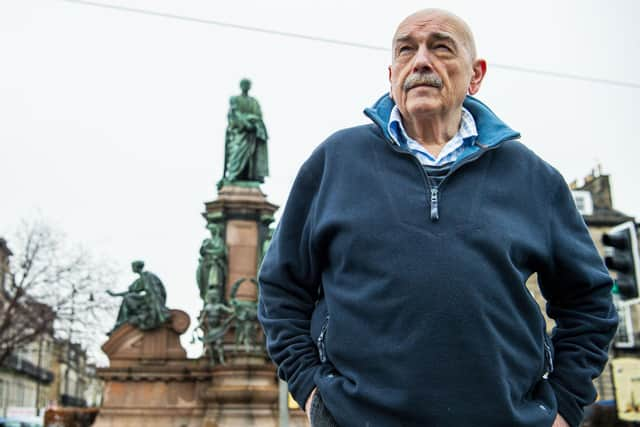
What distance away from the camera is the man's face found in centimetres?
240

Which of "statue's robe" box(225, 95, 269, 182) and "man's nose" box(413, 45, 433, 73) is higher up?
"statue's robe" box(225, 95, 269, 182)

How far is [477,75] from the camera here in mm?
2615

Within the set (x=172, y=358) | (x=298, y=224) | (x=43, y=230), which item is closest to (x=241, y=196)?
(x=172, y=358)

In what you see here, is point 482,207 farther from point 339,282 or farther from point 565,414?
point 565,414

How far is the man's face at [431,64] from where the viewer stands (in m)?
2.40

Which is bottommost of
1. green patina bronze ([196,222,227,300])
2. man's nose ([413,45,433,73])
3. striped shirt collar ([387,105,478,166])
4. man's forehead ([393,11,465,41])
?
striped shirt collar ([387,105,478,166])

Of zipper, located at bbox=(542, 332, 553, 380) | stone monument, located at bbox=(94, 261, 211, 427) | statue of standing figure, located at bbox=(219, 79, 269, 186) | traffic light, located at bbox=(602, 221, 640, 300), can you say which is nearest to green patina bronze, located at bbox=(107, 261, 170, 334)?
stone monument, located at bbox=(94, 261, 211, 427)

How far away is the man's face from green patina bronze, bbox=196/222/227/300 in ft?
61.4

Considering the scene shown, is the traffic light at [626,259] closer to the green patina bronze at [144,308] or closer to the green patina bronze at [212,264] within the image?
the green patina bronze at [212,264]

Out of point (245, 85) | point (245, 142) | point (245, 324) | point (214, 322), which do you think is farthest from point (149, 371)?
point (245, 85)

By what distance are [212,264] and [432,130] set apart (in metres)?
18.8

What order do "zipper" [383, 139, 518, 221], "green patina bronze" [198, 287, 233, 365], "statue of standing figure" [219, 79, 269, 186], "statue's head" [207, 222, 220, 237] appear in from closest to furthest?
"zipper" [383, 139, 518, 221] < "green patina bronze" [198, 287, 233, 365] < "statue's head" [207, 222, 220, 237] < "statue of standing figure" [219, 79, 269, 186]

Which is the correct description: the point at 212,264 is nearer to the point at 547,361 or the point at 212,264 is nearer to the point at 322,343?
the point at 322,343

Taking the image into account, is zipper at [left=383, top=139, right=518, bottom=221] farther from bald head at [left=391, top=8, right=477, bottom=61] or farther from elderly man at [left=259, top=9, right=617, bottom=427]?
bald head at [left=391, top=8, right=477, bottom=61]
